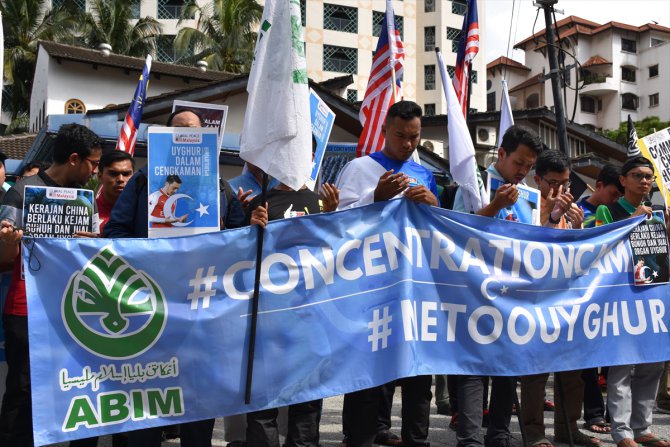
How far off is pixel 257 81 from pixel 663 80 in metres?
78.2

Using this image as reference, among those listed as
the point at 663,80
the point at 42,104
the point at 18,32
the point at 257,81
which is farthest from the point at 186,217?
the point at 663,80

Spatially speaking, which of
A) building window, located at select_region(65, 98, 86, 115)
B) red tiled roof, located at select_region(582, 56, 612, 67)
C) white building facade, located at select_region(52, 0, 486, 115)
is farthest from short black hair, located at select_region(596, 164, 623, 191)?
red tiled roof, located at select_region(582, 56, 612, 67)

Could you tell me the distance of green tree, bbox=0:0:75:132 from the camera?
3912 centimetres

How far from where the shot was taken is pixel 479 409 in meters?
5.09

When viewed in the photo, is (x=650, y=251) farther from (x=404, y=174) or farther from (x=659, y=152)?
(x=404, y=174)

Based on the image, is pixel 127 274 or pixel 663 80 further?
pixel 663 80

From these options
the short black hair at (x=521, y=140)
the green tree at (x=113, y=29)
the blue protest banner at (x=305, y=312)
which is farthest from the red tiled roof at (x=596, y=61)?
the blue protest banner at (x=305, y=312)

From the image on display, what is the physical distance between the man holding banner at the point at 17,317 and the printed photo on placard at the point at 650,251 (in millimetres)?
3836

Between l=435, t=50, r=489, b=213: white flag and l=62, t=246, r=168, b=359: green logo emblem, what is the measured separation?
7.17 ft

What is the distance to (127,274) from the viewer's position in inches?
167

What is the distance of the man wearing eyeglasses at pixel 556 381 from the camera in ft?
18.6

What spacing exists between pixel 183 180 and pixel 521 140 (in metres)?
2.40

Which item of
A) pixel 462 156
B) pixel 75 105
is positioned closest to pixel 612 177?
pixel 462 156

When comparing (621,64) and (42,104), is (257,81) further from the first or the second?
(621,64)
